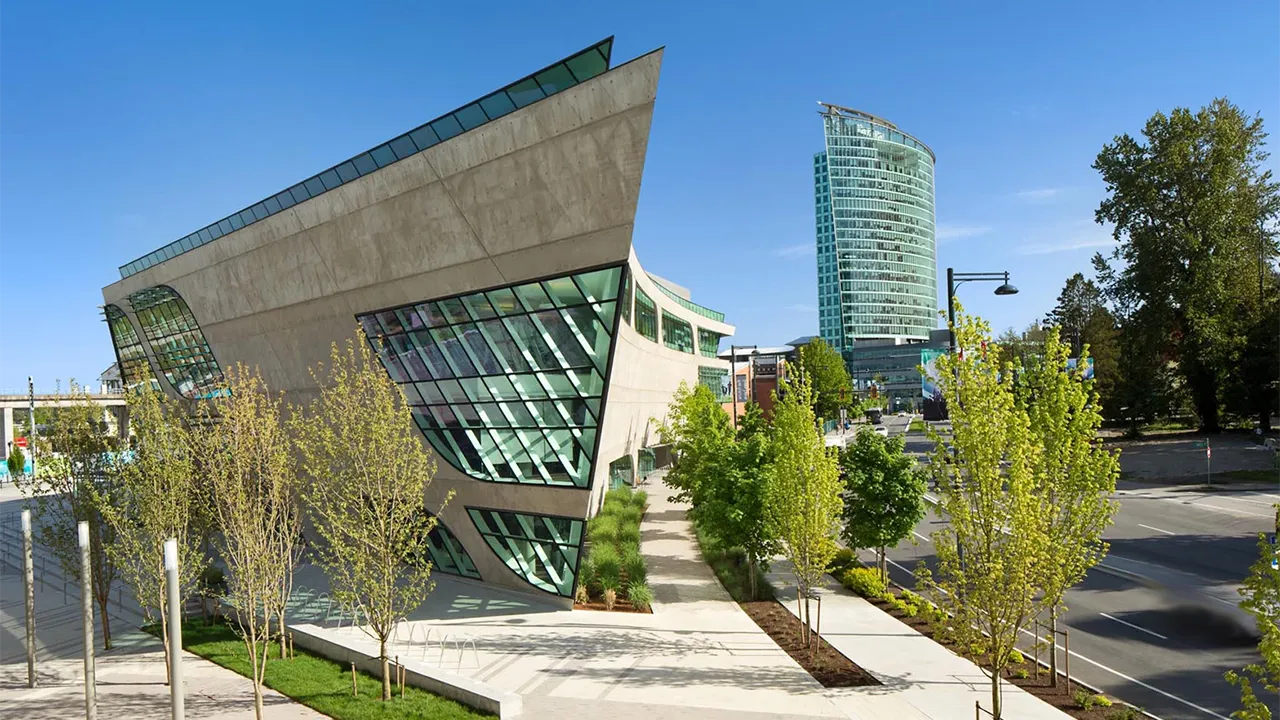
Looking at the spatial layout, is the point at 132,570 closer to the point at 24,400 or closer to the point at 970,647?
the point at 970,647

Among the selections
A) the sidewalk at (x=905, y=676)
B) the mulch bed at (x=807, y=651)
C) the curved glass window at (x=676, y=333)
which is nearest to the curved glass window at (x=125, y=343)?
the curved glass window at (x=676, y=333)

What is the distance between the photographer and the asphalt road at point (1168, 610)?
14351 mm

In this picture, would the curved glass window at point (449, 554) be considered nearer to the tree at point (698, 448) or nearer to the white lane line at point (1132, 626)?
the tree at point (698, 448)

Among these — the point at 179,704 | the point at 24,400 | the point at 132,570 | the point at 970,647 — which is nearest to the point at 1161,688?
the point at 970,647

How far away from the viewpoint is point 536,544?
23297 millimetres

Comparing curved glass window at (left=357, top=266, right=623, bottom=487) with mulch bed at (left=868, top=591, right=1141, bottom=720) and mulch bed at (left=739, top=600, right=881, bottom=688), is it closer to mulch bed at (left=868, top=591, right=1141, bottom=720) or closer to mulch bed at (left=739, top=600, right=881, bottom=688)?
mulch bed at (left=739, top=600, right=881, bottom=688)

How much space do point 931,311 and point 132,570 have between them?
7328 inches

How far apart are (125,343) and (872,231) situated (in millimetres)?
153040

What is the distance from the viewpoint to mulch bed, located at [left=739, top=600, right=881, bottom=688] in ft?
50.4

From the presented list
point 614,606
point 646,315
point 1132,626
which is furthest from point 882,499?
point 646,315

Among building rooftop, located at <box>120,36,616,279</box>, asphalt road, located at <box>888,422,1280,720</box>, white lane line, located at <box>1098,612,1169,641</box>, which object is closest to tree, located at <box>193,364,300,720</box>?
building rooftop, located at <box>120,36,616,279</box>

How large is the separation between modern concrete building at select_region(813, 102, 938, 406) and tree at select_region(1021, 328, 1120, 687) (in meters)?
157

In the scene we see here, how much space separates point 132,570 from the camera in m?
18.4

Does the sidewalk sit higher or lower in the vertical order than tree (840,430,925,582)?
lower
